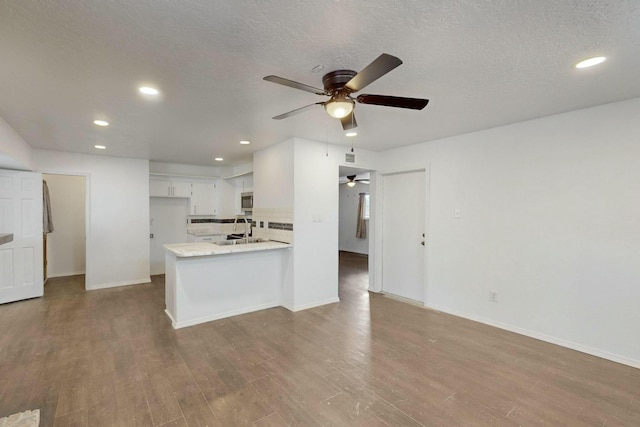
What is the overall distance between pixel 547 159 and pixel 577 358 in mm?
2018

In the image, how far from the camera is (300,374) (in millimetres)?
2568

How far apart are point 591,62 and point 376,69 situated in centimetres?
164

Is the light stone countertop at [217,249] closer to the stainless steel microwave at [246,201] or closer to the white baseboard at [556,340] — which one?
the stainless steel microwave at [246,201]

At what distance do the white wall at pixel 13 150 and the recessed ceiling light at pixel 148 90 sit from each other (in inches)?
79.1

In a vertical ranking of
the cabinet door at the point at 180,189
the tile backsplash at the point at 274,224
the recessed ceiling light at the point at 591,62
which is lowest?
the tile backsplash at the point at 274,224

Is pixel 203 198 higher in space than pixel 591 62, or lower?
lower

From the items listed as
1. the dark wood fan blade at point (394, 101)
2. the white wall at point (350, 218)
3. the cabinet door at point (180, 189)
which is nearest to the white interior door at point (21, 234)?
the cabinet door at point (180, 189)

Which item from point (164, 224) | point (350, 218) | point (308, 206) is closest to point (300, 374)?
point (308, 206)

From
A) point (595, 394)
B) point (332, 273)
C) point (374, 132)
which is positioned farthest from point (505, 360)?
point (374, 132)

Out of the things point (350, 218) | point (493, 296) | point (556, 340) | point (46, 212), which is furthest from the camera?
point (350, 218)

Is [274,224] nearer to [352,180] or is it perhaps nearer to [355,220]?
[352,180]

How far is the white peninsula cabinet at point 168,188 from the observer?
6.25m

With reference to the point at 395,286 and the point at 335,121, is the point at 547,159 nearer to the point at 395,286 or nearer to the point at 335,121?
the point at 335,121

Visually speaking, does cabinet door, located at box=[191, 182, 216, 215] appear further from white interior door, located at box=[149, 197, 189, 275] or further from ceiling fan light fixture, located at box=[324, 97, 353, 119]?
ceiling fan light fixture, located at box=[324, 97, 353, 119]
